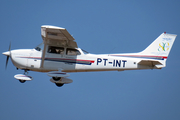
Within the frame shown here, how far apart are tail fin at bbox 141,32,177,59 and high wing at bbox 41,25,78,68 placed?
3925 millimetres

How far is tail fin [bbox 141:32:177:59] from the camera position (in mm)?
12719

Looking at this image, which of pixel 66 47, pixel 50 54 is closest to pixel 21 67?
pixel 50 54

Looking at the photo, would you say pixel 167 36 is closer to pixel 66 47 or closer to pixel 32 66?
pixel 66 47

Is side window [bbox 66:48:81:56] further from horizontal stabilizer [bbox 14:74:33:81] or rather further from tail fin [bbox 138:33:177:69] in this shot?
tail fin [bbox 138:33:177:69]

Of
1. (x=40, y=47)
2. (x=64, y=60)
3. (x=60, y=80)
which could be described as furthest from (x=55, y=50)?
(x=60, y=80)

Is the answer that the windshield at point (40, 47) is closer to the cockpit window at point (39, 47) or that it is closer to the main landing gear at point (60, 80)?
the cockpit window at point (39, 47)

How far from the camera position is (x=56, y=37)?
463 inches

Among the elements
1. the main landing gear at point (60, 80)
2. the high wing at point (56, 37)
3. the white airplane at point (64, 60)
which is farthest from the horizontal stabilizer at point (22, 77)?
the main landing gear at point (60, 80)

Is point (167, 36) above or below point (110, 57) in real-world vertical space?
above

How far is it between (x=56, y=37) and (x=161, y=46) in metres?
5.40

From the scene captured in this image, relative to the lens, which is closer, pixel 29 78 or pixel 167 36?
pixel 29 78

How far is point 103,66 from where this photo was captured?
1227cm

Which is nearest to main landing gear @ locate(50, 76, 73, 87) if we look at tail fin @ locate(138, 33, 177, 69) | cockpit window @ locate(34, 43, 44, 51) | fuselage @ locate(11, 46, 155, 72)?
fuselage @ locate(11, 46, 155, 72)

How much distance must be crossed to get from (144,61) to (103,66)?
6.64ft
